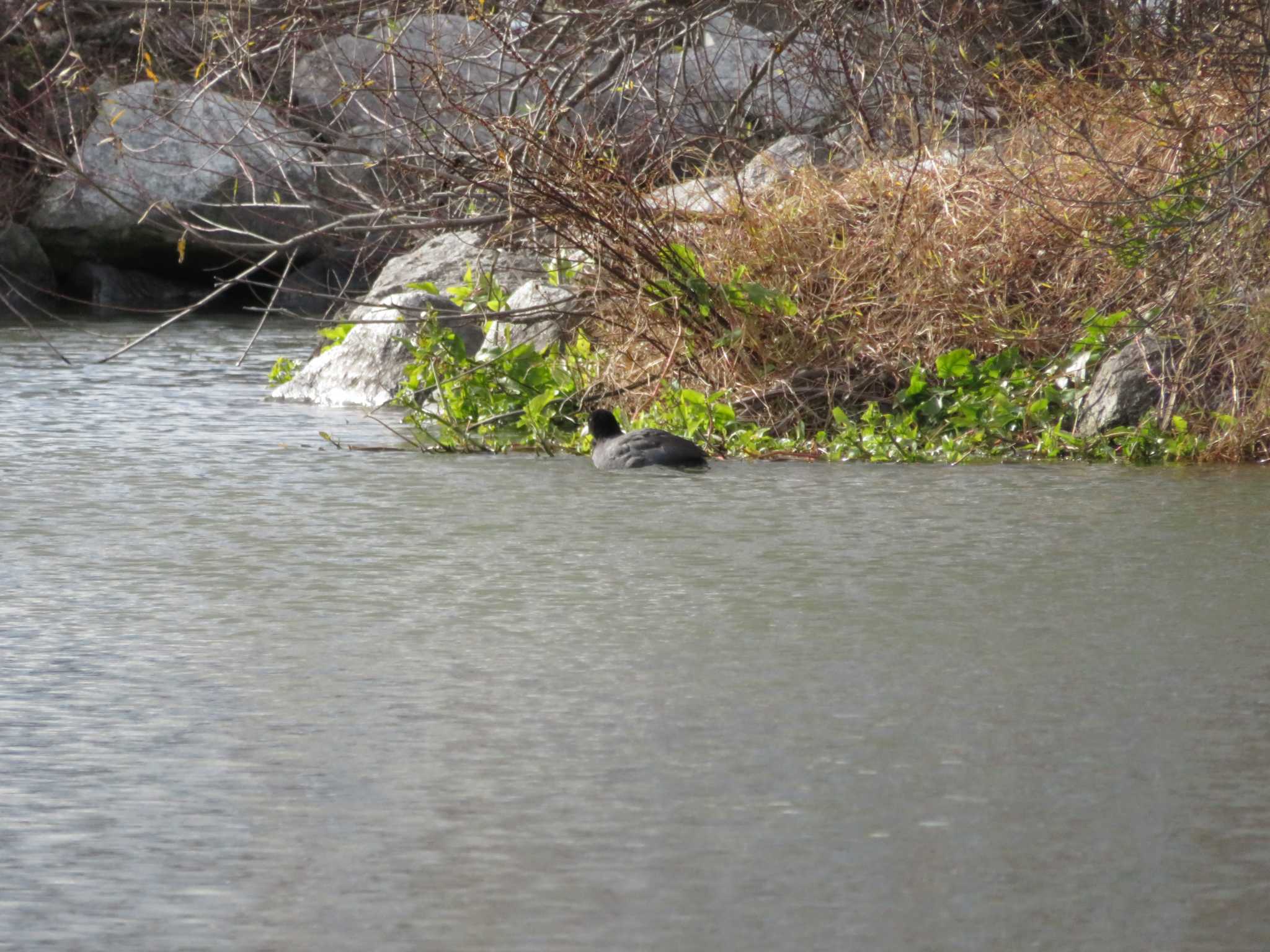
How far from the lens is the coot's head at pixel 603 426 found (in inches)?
291

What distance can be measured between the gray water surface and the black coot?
0.49 metres

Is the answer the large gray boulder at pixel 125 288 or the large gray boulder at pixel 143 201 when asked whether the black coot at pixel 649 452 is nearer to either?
the large gray boulder at pixel 143 201

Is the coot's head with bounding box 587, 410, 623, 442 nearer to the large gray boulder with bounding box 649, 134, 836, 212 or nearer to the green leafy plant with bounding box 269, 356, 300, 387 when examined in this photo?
the large gray boulder with bounding box 649, 134, 836, 212

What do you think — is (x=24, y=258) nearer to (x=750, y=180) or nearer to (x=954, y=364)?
(x=750, y=180)

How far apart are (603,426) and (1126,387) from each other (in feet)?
7.09

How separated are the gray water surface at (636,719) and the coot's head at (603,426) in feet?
2.76

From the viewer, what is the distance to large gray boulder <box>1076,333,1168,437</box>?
761 centimetres

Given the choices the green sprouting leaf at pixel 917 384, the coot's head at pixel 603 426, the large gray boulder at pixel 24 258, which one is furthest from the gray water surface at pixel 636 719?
the large gray boulder at pixel 24 258

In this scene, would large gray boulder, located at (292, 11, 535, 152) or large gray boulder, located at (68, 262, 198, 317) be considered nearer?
large gray boulder, located at (292, 11, 535, 152)

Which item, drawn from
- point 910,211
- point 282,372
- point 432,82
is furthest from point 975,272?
point 282,372

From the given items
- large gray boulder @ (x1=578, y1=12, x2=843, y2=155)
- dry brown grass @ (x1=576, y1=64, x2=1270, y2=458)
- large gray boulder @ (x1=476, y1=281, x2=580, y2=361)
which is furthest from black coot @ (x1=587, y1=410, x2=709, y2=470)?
→ large gray boulder @ (x1=578, y1=12, x2=843, y2=155)

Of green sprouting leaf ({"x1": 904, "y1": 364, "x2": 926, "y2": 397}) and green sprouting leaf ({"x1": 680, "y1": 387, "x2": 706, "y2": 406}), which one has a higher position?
green sprouting leaf ({"x1": 904, "y1": 364, "x2": 926, "y2": 397})

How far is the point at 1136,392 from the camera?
25.0 feet

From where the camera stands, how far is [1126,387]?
764cm
